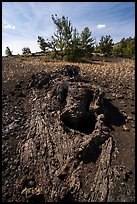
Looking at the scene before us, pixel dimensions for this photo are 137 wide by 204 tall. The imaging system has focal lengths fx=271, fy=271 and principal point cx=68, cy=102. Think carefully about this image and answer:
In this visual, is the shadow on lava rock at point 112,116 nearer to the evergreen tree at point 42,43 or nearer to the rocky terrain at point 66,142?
the rocky terrain at point 66,142

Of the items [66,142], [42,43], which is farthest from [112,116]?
[42,43]

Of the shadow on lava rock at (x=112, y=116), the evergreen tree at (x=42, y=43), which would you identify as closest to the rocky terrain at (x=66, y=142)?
the shadow on lava rock at (x=112, y=116)

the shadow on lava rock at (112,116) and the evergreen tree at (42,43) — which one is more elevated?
the evergreen tree at (42,43)

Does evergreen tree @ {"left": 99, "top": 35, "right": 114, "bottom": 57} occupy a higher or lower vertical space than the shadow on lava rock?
higher

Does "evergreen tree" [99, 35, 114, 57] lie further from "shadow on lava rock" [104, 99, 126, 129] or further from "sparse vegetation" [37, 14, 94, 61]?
"shadow on lava rock" [104, 99, 126, 129]

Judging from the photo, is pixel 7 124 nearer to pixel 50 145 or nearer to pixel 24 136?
pixel 24 136

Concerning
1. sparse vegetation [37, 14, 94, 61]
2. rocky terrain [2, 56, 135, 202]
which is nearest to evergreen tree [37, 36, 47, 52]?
sparse vegetation [37, 14, 94, 61]

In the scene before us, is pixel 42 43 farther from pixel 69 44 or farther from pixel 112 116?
pixel 112 116

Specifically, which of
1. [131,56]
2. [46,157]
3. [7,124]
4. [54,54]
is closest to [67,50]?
[54,54]
